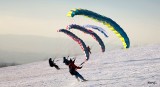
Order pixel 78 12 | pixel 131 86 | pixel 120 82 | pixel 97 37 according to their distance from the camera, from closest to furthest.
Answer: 1. pixel 131 86
2. pixel 120 82
3. pixel 78 12
4. pixel 97 37

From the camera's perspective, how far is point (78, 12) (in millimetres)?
28438

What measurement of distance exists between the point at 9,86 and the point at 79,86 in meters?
10.6

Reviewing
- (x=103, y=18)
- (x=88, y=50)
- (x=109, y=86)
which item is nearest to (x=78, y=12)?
(x=103, y=18)

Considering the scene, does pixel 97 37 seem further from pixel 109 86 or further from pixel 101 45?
pixel 109 86

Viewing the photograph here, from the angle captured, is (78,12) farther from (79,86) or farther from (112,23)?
(79,86)

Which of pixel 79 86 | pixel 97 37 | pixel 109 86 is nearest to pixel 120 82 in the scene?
pixel 109 86

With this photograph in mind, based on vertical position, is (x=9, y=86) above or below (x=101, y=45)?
below

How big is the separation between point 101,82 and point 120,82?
1.55 m

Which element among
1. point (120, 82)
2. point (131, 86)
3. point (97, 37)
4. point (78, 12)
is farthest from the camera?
point (97, 37)

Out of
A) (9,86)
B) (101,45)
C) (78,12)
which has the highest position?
(78,12)

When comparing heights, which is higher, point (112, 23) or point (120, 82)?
point (112, 23)

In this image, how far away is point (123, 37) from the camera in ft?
96.5

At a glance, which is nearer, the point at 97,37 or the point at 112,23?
the point at 112,23

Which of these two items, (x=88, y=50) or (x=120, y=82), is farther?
(x=88, y=50)
